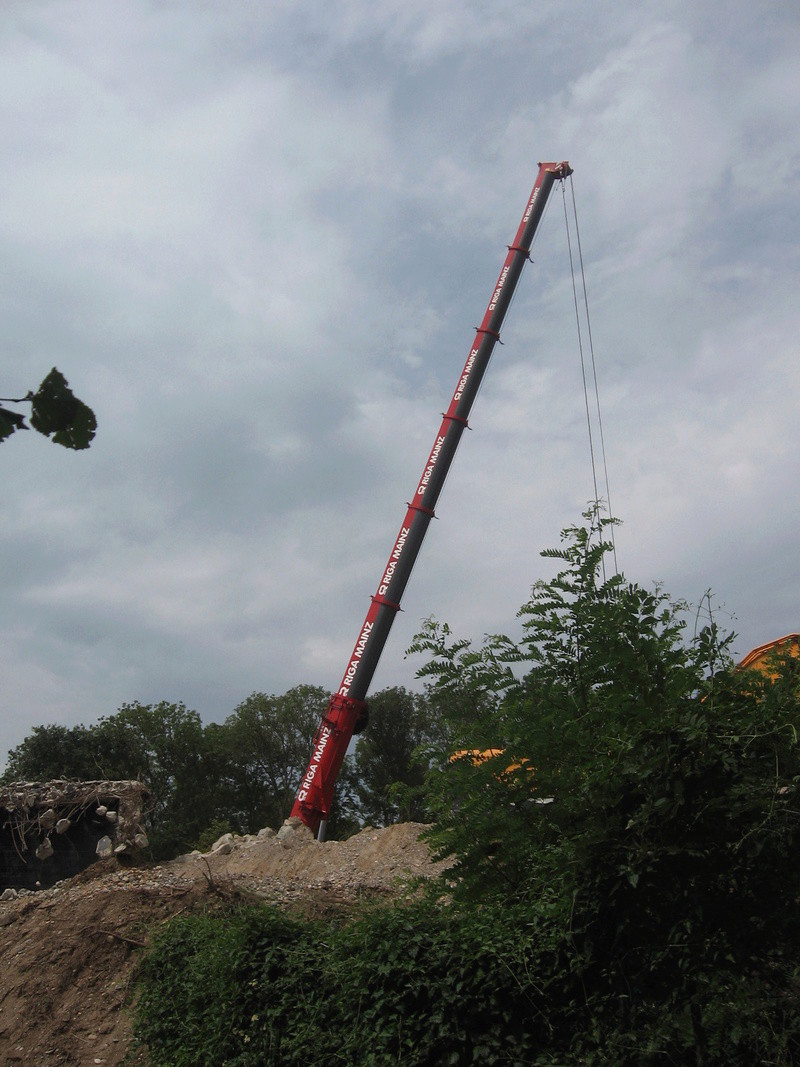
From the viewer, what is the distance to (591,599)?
6.04 m

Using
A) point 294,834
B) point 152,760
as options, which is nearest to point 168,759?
point 152,760

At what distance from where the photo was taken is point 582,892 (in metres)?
4.60

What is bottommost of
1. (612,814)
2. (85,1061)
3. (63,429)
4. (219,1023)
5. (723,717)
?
(85,1061)

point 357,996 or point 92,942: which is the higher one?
point 357,996

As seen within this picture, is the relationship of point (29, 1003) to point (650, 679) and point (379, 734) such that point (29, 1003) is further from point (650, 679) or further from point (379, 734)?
point (379, 734)

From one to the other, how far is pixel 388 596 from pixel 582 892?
15599mm

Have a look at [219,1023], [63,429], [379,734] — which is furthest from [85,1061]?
[379,734]

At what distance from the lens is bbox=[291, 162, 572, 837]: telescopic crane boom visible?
19484 millimetres

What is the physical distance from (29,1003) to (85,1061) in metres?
1.59

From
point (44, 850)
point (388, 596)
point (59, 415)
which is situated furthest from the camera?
point (388, 596)

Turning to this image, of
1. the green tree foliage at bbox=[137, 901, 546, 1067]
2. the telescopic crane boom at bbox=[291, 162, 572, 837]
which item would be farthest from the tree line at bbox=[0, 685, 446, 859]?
the green tree foliage at bbox=[137, 901, 546, 1067]

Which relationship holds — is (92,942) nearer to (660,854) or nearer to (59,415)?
(660,854)

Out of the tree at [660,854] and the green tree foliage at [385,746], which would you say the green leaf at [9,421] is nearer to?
the tree at [660,854]

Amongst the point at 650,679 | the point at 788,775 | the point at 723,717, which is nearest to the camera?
the point at 788,775
